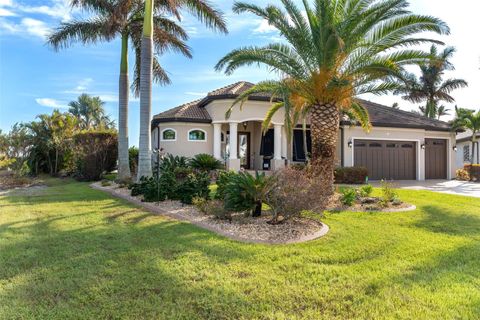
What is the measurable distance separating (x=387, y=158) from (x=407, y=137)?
2185mm

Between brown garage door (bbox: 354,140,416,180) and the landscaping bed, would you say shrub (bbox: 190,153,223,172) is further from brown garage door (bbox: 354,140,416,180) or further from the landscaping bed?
brown garage door (bbox: 354,140,416,180)

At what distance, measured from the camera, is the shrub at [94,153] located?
62.5 feet

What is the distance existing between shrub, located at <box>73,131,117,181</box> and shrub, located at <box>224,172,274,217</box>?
13474mm

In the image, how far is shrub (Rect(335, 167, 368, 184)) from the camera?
19.2m

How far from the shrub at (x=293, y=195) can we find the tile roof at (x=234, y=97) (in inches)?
463

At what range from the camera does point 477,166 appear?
2455 centimetres

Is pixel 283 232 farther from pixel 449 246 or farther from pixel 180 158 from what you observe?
pixel 180 158

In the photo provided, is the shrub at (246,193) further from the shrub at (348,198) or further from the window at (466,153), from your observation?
the window at (466,153)

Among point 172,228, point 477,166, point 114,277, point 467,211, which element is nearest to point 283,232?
point 172,228

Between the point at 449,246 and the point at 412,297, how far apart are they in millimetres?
3058

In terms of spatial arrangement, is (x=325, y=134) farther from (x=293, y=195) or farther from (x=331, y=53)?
(x=293, y=195)

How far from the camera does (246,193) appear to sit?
8336 mm

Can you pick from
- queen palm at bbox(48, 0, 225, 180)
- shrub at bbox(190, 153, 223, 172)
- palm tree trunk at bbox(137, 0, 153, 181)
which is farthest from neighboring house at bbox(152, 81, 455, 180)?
palm tree trunk at bbox(137, 0, 153, 181)

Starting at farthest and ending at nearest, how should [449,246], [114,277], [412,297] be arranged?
[449,246]
[114,277]
[412,297]
